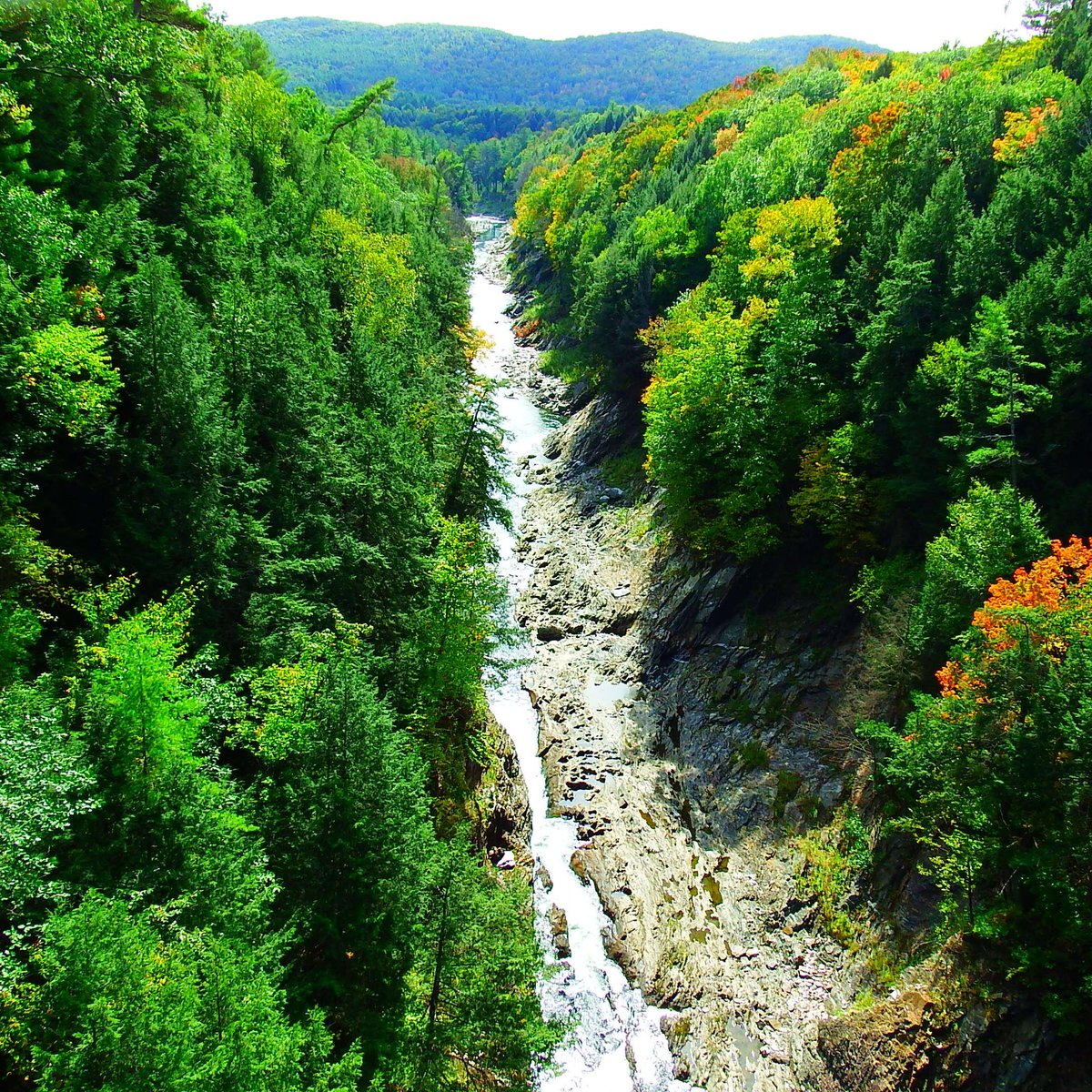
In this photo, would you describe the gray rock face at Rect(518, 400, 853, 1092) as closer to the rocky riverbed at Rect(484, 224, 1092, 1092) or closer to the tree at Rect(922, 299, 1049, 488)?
the rocky riverbed at Rect(484, 224, 1092, 1092)

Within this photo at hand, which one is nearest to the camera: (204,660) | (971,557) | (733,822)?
(204,660)

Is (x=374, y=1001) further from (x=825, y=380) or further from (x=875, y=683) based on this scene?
(x=825, y=380)

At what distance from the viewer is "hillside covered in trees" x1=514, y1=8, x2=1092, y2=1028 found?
57.8ft

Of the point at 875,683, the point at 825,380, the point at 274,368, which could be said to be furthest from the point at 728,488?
the point at 274,368

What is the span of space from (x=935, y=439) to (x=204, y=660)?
2909cm

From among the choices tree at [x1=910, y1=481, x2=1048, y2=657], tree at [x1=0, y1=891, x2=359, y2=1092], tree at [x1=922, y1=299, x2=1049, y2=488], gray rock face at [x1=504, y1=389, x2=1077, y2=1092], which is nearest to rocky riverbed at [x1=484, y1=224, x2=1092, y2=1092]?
gray rock face at [x1=504, y1=389, x2=1077, y2=1092]

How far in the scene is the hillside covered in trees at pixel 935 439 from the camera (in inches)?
693

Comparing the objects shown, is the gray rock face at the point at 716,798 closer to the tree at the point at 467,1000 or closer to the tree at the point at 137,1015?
the tree at the point at 467,1000

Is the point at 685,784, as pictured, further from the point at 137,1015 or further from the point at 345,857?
the point at 137,1015

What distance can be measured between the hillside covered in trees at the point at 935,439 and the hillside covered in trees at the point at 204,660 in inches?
528

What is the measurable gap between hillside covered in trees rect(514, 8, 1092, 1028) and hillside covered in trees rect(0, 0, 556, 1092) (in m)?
13.4

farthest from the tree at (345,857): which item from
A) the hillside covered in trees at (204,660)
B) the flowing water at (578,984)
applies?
the flowing water at (578,984)

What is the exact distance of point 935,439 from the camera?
2809cm

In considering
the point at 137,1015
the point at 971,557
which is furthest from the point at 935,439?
the point at 137,1015
